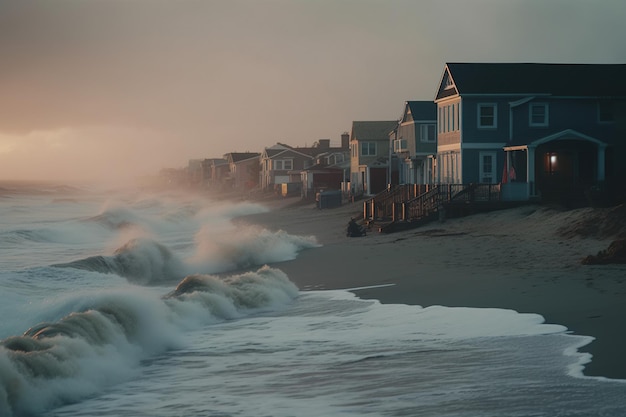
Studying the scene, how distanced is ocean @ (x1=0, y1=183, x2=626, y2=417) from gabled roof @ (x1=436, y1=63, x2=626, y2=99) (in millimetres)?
25170

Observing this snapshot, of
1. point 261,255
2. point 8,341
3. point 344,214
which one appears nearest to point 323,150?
point 344,214

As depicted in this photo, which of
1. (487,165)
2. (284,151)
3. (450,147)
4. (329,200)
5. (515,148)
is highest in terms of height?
(284,151)

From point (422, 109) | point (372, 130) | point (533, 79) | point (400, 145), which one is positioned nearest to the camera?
point (533, 79)

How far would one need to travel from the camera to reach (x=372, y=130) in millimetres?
75562

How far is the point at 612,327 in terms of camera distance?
13.2 metres

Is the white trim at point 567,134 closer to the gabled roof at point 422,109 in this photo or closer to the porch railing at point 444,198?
the porch railing at point 444,198

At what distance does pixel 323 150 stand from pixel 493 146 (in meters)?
72.3

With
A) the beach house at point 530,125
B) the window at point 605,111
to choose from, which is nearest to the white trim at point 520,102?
the beach house at point 530,125

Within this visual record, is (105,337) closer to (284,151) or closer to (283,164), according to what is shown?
(283,164)

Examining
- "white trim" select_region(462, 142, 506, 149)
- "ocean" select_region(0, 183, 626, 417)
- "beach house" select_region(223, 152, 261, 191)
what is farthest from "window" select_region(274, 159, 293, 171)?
"ocean" select_region(0, 183, 626, 417)

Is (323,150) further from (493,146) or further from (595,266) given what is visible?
(595,266)

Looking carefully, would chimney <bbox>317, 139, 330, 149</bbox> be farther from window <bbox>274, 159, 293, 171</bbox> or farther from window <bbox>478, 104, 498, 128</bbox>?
window <bbox>478, 104, 498, 128</bbox>

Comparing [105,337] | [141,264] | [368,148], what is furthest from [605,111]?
[105,337]

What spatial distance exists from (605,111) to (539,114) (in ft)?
12.0
